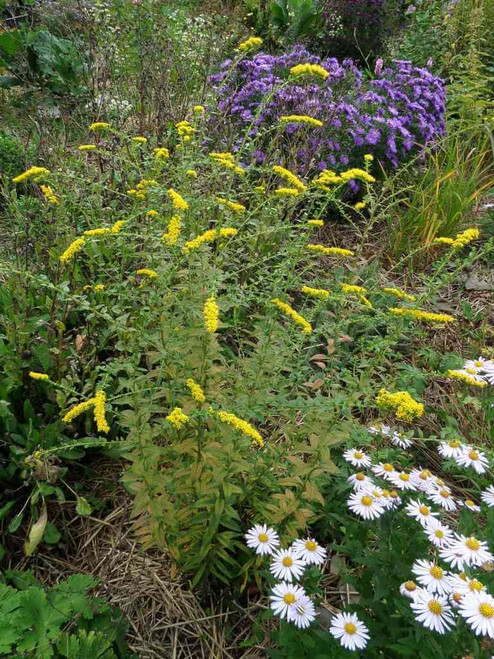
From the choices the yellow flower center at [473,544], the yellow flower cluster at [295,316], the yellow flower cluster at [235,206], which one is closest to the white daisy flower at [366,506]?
the yellow flower center at [473,544]

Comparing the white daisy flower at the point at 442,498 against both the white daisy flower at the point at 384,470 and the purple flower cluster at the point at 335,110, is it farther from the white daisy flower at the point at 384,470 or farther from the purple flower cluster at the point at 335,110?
the purple flower cluster at the point at 335,110

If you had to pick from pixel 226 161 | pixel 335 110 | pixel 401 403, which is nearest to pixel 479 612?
pixel 401 403

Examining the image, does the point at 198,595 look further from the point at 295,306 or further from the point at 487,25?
the point at 487,25

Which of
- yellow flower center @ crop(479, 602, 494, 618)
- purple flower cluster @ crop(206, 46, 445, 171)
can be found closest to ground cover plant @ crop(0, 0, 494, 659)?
yellow flower center @ crop(479, 602, 494, 618)

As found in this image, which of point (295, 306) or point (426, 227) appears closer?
A: point (295, 306)

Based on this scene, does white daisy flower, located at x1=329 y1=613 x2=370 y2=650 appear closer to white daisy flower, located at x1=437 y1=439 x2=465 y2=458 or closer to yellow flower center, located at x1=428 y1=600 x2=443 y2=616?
yellow flower center, located at x1=428 y1=600 x2=443 y2=616

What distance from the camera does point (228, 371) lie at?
6.51 ft

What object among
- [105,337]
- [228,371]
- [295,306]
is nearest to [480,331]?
[295,306]

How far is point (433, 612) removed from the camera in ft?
4.29

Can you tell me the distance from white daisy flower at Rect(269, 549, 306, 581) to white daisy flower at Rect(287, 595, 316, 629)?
7 cm

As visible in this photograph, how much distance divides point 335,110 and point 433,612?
11.6 feet

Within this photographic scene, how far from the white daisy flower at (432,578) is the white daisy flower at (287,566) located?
0.32 meters

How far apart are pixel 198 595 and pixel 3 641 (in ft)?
2.47

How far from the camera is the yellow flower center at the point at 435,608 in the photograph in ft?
4.29
